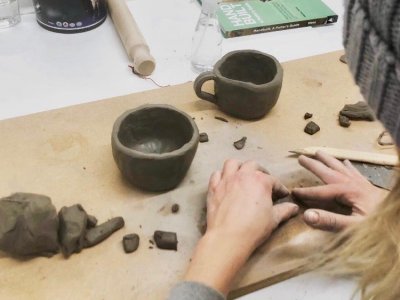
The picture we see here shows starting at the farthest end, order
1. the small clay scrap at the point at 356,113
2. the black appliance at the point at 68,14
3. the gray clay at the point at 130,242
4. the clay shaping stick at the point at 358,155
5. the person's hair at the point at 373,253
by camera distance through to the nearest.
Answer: the black appliance at the point at 68,14 → the small clay scrap at the point at 356,113 → the clay shaping stick at the point at 358,155 → the gray clay at the point at 130,242 → the person's hair at the point at 373,253

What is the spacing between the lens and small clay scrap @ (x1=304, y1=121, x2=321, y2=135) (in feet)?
3.17

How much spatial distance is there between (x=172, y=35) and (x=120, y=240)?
0.59 meters

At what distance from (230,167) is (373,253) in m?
0.25

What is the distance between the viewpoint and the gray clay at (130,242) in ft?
2.49

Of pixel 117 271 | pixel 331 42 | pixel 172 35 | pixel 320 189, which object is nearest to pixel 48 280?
pixel 117 271

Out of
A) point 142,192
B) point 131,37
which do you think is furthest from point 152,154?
point 131,37

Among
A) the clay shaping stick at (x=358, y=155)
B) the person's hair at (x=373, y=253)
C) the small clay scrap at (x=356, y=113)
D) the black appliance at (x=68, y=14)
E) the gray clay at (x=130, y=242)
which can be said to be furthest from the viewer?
the black appliance at (x=68, y=14)

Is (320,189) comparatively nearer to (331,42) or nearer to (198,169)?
(198,169)

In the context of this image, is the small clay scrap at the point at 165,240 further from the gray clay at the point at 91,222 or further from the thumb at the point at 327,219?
the thumb at the point at 327,219

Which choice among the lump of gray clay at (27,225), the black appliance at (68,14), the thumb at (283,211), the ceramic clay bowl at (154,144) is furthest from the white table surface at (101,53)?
the thumb at (283,211)

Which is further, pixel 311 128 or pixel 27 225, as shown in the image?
pixel 311 128

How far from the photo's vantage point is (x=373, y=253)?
73 centimetres

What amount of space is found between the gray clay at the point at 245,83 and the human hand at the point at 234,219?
16 cm

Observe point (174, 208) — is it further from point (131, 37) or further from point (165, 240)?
point (131, 37)
